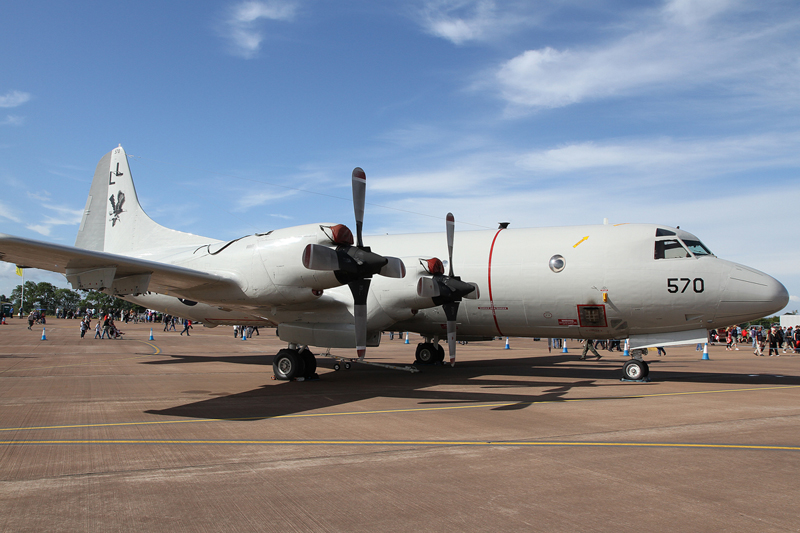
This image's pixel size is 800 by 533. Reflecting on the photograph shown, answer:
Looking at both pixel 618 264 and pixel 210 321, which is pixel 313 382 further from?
pixel 618 264

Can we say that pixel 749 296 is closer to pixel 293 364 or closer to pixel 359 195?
pixel 359 195

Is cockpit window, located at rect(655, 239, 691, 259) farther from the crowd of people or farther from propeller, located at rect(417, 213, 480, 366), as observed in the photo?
the crowd of people

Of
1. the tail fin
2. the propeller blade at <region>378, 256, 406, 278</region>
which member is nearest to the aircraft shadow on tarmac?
the propeller blade at <region>378, 256, 406, 278</region>

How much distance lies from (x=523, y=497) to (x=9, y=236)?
895cm

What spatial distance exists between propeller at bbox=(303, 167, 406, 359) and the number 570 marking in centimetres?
665

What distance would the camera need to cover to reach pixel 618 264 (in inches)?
527

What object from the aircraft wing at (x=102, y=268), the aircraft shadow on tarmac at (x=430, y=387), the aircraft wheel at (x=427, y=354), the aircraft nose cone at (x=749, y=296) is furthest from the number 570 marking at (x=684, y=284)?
the aircraft wing at (x=102, y=268)

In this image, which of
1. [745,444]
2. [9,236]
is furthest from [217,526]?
[9,236]

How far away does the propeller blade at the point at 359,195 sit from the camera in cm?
1157

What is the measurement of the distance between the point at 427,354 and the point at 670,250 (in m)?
8.80

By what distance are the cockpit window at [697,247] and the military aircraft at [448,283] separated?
4 cm

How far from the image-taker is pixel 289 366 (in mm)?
13984

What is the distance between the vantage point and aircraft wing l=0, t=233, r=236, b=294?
948cm

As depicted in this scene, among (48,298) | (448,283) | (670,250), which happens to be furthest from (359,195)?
(48,298)
